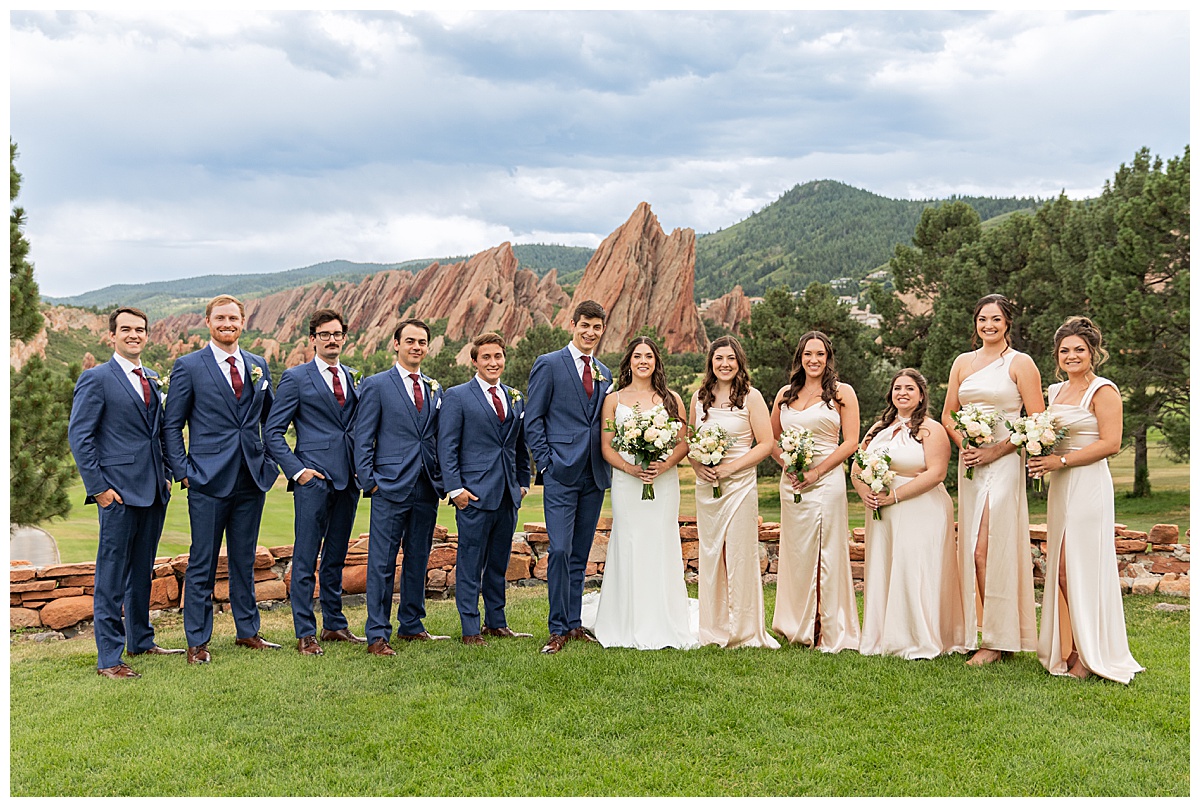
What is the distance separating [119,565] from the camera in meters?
6.09

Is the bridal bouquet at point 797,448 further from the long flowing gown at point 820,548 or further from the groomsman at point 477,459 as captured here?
the groomsman at point 477,459

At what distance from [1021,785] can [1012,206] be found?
97043mm

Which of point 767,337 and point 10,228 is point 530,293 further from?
point 10,228

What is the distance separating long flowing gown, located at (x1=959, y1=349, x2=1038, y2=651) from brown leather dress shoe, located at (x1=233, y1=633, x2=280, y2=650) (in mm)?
5305

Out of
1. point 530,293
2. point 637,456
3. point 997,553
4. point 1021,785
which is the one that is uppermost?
point 530,293

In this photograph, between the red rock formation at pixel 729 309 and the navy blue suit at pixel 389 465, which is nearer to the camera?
the navy blue suit at pixel 389 465

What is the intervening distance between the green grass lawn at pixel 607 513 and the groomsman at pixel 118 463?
7015 millimetres

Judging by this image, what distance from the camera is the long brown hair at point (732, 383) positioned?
6.66 m

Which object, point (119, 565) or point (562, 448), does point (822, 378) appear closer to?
point (562, 448)

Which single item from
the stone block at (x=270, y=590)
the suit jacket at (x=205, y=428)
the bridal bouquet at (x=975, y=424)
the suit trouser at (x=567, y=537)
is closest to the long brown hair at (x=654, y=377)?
the suit trouser at (x=567, y=537)

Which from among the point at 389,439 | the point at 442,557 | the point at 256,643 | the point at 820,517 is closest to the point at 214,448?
the point at 389,439

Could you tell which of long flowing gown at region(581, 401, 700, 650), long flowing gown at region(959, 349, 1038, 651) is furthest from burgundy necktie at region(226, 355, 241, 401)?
long flowing gown at region(959, 349, 1038, 651)

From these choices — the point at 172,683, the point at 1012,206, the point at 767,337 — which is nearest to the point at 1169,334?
the point at 767,337

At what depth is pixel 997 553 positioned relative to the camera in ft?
20.2
